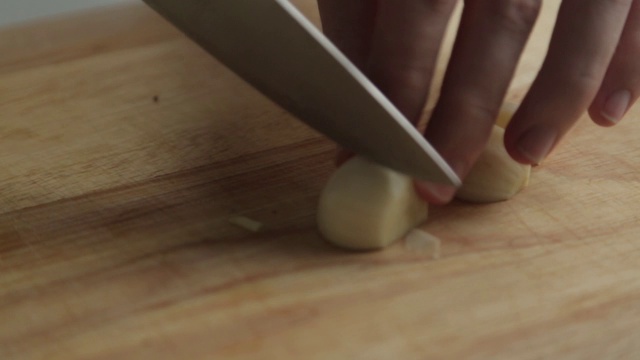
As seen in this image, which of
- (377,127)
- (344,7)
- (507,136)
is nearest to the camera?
(377,127)

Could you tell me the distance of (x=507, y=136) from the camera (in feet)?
2.87

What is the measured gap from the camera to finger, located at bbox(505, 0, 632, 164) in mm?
851

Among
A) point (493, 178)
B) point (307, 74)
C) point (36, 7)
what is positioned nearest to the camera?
point (307, 74)

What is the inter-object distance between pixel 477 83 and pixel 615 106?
187 mm

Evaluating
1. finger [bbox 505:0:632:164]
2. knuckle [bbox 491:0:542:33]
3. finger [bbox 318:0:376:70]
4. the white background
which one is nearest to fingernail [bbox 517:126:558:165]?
finger [bbox 505:0:632:164]

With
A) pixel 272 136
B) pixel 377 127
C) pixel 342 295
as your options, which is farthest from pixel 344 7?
pixel 342 295

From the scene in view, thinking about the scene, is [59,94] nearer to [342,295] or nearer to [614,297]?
[342,295]

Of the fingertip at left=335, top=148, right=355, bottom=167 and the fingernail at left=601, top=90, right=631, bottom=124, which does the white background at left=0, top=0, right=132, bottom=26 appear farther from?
the fingernail at left=601, top=90, right=631, bottom=124

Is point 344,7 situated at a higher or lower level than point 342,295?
higher

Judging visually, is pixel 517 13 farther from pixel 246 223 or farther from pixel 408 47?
pixel 246 223

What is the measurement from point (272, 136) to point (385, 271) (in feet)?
0.94

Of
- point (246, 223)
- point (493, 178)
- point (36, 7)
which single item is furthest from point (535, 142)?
point (36, 7)

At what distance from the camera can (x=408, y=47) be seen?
31.9 inches

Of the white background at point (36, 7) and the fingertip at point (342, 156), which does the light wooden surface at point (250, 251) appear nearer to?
the fingertip at point (342, 156)
